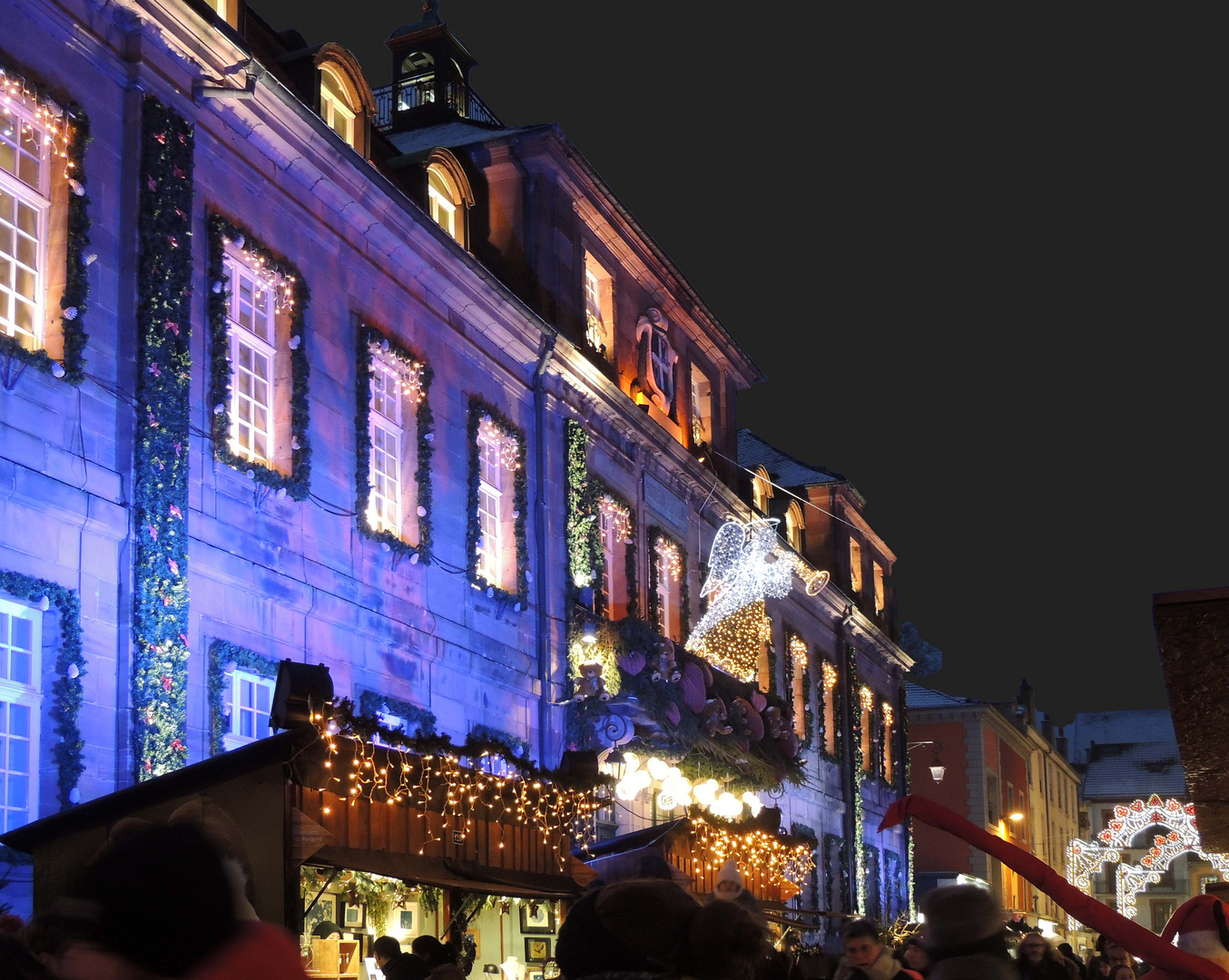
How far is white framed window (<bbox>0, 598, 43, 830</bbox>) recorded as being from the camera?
12031mm

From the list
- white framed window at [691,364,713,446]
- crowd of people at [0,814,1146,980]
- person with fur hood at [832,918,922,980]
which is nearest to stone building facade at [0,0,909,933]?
white framed window at [691,364,713,446]

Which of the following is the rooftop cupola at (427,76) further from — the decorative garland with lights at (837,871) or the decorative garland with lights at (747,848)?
the decorative garland with lights at (837,871)

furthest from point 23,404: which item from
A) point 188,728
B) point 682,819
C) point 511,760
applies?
point 682,819

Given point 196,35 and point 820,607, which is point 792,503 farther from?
point 196,35

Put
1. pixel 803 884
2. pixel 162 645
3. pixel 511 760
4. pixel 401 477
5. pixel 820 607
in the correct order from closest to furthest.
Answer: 1. pixel 162 645
2. pixel 511 760
3. pixel 401 477
4. pixel 803 884
5. pixel 820 607

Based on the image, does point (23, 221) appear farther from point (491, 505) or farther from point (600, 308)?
point (600, 308)

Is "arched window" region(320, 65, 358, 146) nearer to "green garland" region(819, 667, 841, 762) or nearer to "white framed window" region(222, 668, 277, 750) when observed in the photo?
"white framed window" region(222, 668, 277, 750)

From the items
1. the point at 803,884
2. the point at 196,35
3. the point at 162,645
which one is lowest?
the point at 803,884

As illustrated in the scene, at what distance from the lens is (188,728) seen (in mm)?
13898

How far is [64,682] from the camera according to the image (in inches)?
488

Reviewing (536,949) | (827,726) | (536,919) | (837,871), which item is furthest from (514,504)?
(837,871)

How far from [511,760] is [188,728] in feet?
10.7

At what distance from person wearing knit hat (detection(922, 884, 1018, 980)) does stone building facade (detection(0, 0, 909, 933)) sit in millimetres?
8821

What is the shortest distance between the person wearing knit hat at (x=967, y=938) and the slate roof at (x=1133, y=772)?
9091 centimetres
